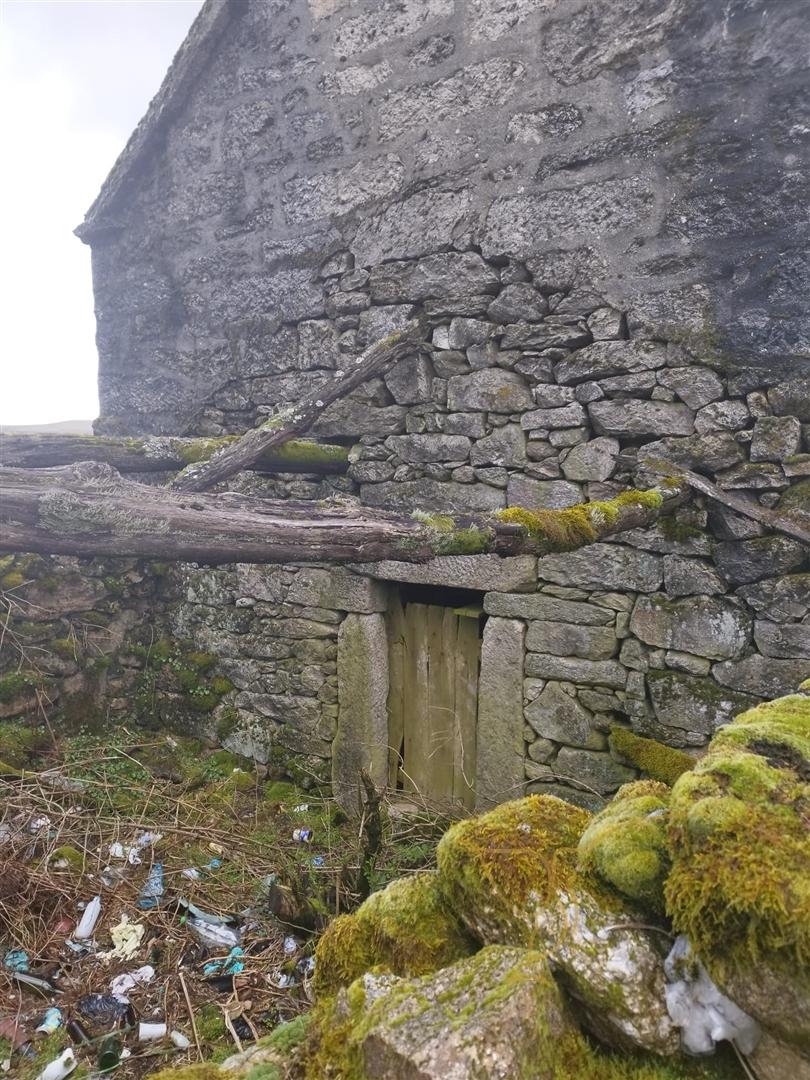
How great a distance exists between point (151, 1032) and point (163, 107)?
216 inches

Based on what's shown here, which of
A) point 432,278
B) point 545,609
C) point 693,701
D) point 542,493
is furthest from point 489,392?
point 693,701

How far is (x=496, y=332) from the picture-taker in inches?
157

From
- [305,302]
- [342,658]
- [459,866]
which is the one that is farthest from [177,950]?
[305,302]

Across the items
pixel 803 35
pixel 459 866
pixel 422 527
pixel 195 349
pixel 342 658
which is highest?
pixel 803 35

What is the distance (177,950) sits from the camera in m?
3.00

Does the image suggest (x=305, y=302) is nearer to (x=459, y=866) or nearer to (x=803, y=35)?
(x=803, y=35)

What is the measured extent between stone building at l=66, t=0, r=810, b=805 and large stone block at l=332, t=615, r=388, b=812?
0.02 meters

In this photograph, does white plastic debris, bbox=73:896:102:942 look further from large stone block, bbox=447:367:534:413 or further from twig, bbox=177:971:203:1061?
large stone block, bbox=447:367:534:413

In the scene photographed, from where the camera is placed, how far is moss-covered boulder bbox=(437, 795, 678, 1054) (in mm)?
1189

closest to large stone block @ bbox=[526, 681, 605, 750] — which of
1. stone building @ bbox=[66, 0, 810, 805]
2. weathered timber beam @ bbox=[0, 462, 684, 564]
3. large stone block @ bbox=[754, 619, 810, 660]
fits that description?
stone building @ bbox=[66, 0, 810, 805]

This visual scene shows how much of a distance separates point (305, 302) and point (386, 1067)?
4.33 metres

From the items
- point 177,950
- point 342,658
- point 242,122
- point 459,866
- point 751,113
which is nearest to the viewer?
point 459,866

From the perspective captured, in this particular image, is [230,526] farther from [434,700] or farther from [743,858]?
[434,700]

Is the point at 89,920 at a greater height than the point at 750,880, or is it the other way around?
the point at 750,880
